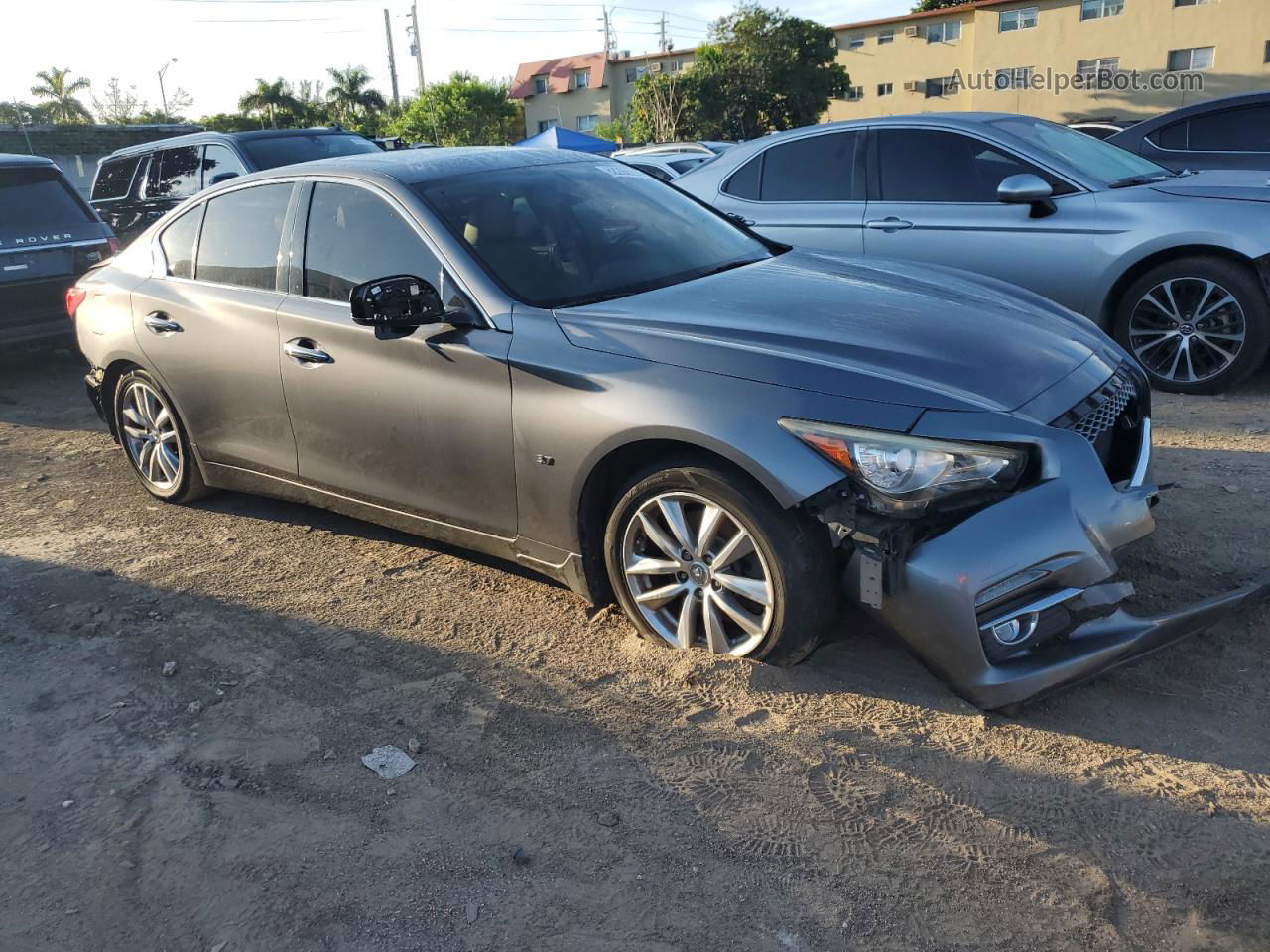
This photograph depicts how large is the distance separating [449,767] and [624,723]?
1.76ft

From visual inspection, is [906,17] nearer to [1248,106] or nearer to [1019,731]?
[1248,106]

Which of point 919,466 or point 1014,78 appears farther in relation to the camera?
point 1014,78

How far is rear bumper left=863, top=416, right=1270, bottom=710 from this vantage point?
9.03 feet

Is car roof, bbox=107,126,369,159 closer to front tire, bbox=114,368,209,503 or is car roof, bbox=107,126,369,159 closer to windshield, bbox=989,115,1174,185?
front tire, bbox=114,368,209,503

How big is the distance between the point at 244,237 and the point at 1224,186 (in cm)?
539

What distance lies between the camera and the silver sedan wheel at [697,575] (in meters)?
3.13

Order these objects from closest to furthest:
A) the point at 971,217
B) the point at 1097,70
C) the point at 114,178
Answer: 1. the point at 971,217
2. the point at 114,178
3. the point at 1097,70

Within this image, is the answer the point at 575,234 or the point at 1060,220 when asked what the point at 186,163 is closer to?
the point at 575,234

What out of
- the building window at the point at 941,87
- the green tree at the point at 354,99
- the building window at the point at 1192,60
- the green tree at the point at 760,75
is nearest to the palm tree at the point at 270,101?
the green tree at the point at 354,99

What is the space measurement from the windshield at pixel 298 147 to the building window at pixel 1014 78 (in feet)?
135

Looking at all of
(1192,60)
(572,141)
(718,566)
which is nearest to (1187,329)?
(718,566)

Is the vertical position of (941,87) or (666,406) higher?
(941,87)

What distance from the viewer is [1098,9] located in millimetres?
41875

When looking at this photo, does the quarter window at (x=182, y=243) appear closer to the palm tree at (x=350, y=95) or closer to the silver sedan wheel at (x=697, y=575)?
the silver sedan wheel at (x=697, y=575)
